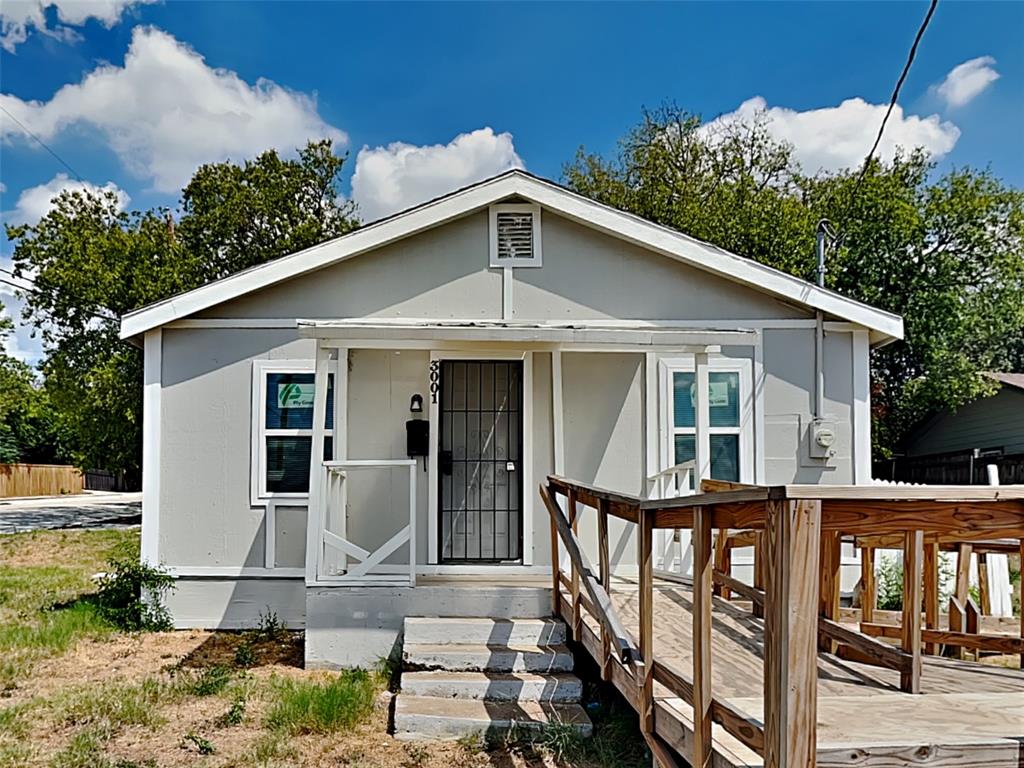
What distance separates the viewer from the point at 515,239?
7.46m

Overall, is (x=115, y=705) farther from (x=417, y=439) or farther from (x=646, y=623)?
(x=646, y=623)

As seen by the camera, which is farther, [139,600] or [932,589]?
[139,600]

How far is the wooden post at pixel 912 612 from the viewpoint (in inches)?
141

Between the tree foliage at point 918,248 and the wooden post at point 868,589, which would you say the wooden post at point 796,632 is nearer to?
the wooden post at point 868,589

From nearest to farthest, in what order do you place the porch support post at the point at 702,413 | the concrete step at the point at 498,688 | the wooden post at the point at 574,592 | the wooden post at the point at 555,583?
the concrete step at the point at 498,688
the wooden post at the point at 574,592
the wooden post at the point at 555,583
the porch support post at the point at 702,413

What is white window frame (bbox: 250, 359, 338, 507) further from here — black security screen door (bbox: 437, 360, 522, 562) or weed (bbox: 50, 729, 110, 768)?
weed (bbox: 50, 729, 110, 768)

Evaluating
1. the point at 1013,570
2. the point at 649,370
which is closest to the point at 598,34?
the point at 649,370

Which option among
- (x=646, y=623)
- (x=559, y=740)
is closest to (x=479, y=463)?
(x=559, y=740)

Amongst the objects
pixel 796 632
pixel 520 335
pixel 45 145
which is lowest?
pixel 796 632

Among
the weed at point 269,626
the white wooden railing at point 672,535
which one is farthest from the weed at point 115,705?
the white wooden railing at point 672,535

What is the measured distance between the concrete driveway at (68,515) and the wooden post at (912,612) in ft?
55.0

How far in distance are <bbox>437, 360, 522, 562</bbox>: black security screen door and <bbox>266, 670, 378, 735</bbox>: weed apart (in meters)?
2.07

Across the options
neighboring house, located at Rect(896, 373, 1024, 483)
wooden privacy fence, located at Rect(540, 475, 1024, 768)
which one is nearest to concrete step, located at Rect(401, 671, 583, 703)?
wooden privacy fence, located at Rect(540, 475, 1024, 768)

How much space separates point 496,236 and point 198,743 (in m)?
4.86
